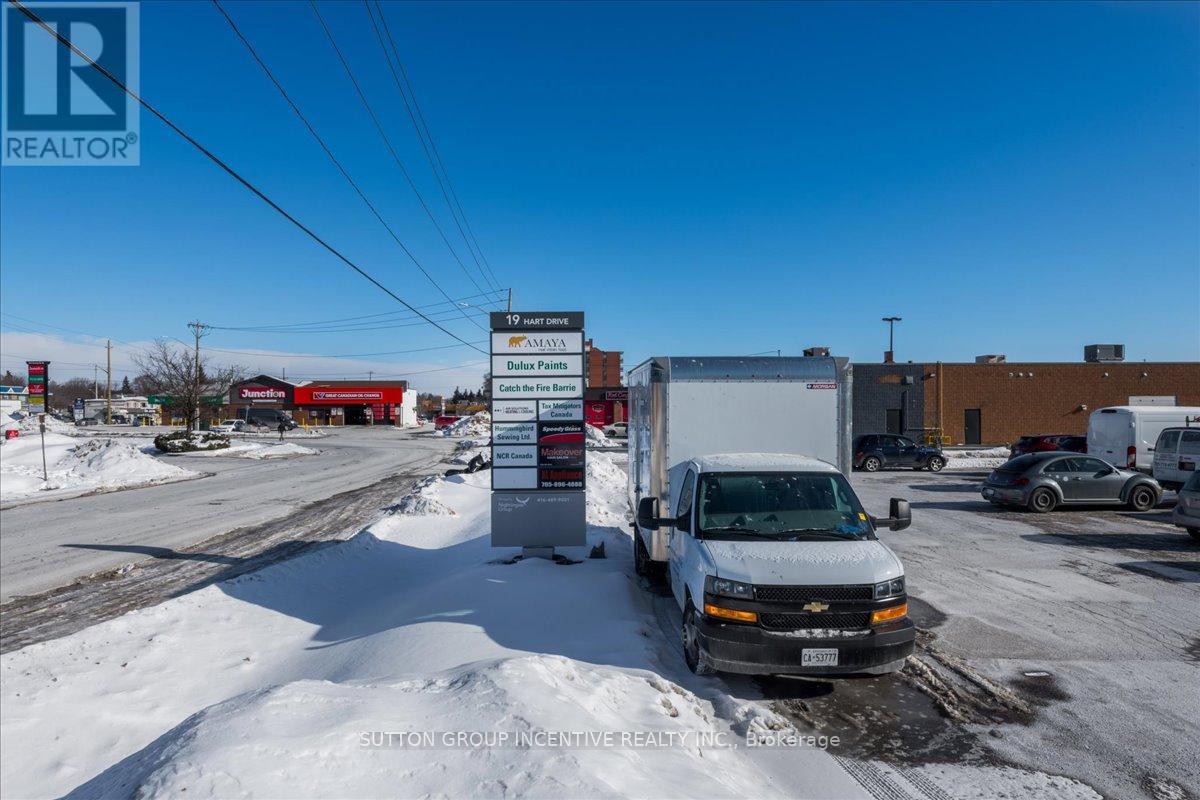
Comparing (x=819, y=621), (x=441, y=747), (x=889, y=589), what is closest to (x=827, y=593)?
(x=819, y=621)

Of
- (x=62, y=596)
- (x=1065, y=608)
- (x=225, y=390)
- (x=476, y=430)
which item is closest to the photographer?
(x=1065, y=608)

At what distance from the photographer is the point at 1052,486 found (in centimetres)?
1645

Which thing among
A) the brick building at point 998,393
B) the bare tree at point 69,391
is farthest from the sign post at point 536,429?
the bare tree at point 69,391

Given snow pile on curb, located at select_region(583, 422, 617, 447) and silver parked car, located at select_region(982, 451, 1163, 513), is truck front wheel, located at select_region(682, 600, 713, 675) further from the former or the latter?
snow pile on curb, located at select_region(583, 422, 617, 447)

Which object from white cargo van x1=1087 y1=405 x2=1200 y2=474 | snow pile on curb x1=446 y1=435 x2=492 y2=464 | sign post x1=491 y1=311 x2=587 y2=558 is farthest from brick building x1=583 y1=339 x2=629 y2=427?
sign post x1=491 y1=311 x2=587 y2=558

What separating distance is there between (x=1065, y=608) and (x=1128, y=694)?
289 cm

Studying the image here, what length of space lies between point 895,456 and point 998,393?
17932 millimetres

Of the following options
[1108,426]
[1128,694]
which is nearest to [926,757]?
[1128,694]

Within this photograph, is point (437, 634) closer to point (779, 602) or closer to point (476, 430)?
point (779, 602)

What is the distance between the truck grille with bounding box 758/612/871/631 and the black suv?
80.5ft

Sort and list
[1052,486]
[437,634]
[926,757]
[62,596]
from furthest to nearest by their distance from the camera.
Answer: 1. [1052,486]
2. [62,596]
3. [437,634]
4. [926,757]

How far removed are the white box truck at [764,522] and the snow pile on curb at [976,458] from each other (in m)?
25.7

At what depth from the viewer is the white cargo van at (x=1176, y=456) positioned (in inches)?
634

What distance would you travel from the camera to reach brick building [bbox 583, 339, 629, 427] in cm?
6031
